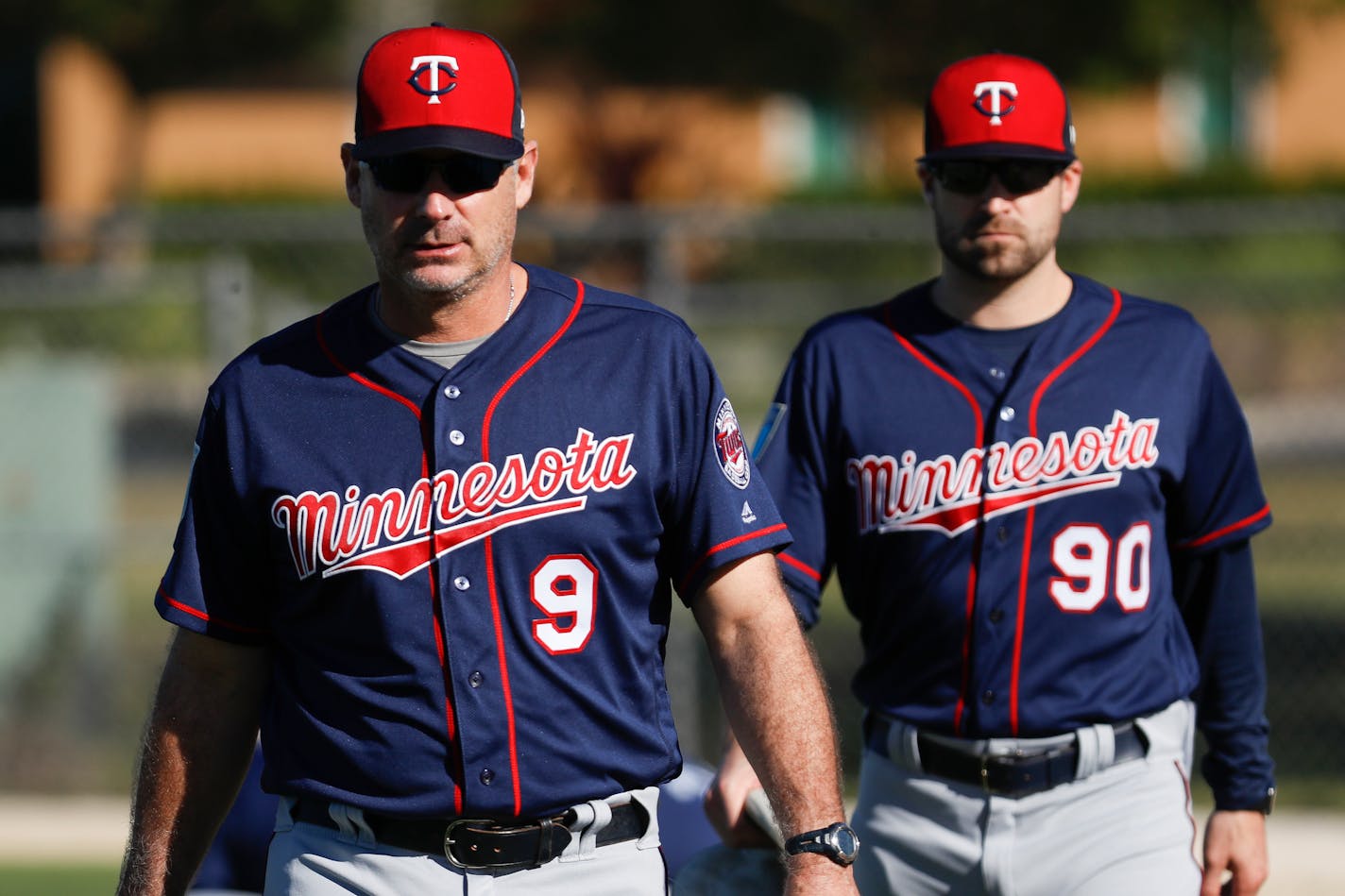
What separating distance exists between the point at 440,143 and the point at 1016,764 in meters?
1.66

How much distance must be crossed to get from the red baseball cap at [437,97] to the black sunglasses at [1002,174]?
116 cm

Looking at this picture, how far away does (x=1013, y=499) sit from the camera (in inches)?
150

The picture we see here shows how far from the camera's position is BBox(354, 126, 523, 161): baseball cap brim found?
2951 millimetres

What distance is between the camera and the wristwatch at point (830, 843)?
2871mm

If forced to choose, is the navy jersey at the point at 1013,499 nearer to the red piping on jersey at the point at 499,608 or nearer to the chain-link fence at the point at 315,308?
the red piping on jersey at the point at 499,608

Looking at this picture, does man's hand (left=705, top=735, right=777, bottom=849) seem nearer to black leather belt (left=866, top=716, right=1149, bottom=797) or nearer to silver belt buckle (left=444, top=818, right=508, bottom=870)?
black leather belt (left=866, top=716, right=1149, bottom=797)

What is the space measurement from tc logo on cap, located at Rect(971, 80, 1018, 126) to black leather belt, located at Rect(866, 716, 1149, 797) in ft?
4.13

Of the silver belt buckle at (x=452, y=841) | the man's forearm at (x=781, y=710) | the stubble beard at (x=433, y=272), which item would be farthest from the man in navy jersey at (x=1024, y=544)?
the stubble beard at (x=433, y=272)

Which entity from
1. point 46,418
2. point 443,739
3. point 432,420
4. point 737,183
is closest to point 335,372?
point 432,420

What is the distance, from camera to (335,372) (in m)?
3.07

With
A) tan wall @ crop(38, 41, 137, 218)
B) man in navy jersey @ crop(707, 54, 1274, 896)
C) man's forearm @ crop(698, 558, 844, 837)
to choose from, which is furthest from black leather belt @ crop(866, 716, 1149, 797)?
tan wall @ crop(38, 41, 137, 218)

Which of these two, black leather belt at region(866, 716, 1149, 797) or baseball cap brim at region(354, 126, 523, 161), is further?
black leather belt at region(866, 716, 1149, 797)

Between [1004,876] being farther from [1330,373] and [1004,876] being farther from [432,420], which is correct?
[1330,373]

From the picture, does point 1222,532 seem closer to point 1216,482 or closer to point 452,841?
point 1216,482
